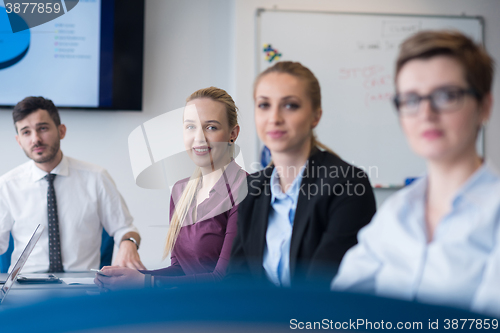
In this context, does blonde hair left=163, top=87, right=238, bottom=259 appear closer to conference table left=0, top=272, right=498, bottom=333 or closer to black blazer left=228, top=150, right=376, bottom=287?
black blazer left=228, top=150, right=376, bottom=287

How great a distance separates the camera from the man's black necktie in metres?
1.55

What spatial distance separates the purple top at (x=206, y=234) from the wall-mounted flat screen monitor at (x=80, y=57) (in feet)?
4.45

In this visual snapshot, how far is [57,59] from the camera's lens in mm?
2258

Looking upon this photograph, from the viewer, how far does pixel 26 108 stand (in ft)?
5.23

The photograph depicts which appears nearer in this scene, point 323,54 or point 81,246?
point 81,246

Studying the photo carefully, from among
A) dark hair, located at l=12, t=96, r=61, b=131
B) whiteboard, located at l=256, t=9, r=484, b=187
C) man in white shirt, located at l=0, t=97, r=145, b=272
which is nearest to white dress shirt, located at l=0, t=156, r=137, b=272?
man in white shirt, located at l=0, t=97, r=145, b=272

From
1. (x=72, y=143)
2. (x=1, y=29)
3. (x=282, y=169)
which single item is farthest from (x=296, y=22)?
(x=282, y=169)

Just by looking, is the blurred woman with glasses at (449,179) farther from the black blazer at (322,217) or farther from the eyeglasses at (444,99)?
the black blazer at (322,217)

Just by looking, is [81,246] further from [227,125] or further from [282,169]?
[282,169]

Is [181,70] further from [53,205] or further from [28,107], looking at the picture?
[53,205]

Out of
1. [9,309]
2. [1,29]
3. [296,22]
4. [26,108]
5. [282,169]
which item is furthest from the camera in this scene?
[296,22]

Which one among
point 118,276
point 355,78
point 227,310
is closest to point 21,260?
point 118,276

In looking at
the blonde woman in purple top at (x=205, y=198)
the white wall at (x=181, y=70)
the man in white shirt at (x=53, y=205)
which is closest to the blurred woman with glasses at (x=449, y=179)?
the blonde woman in purple top at (x=205, y=198)

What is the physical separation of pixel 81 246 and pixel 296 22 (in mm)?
1599
